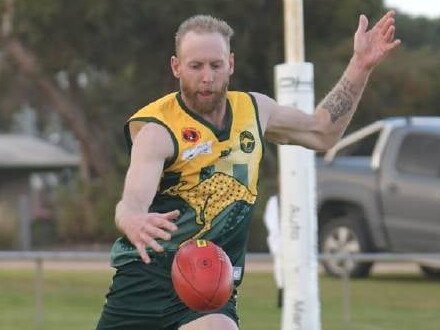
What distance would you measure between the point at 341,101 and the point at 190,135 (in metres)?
A: 0.86

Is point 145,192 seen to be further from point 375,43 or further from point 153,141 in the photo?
point 375,43

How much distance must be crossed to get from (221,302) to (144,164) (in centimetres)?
58

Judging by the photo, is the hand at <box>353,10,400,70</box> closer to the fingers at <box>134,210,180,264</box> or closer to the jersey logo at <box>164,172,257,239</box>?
the jersey logo at <box>164,172,257,239</box>

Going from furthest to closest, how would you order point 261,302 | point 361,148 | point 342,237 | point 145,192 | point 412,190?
point 361,148 < point 342,237 < point 412,190 < point 261,302 < point 145,192

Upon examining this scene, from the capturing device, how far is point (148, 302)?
17.1ft

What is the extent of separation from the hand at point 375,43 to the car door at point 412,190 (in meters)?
11.0

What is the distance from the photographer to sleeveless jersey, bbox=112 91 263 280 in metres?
5.05

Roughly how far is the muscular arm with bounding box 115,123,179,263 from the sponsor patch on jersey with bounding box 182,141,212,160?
A: 63 mm

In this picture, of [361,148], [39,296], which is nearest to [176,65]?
[39,296]

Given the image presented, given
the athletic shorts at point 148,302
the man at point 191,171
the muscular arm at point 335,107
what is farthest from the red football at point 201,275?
the muscular arm at point 335,107

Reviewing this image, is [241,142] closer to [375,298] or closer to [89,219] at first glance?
[375,298]

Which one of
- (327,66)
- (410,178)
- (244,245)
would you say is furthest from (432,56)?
(244,245)

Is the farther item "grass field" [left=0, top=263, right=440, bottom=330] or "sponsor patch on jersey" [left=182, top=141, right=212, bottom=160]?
"grass field" [left=0, top=263, right=440, bottom=330]

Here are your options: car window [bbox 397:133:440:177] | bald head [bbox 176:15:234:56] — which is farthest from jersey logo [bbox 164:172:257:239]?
car window [bbox 397:133:440:177]
